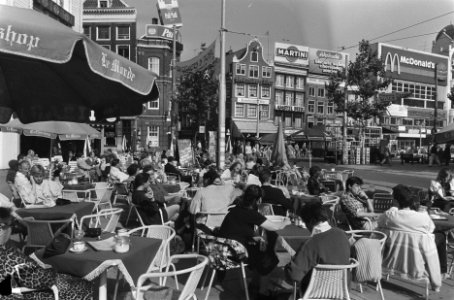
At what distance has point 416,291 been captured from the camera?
4.88 m

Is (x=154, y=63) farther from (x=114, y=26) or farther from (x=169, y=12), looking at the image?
(x=169, y=12)

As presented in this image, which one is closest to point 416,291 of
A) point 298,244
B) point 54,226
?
point 298,244

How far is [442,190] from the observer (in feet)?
26.2

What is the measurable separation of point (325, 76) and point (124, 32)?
2728 centimetres

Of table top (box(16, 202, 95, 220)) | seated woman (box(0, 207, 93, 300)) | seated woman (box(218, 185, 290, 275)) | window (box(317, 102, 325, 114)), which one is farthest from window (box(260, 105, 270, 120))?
seated woman (box(0, 207, 93, 300))

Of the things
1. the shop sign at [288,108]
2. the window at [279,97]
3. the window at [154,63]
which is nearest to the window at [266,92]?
the window at [279,97]

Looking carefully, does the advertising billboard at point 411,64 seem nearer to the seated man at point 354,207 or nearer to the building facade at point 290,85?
the building facade at point 290,85

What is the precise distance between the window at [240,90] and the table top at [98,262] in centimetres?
4733

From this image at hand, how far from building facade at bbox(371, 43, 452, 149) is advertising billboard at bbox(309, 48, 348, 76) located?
527 cm

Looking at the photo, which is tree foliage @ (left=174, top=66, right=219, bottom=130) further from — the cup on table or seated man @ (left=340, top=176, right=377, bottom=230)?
the cup on table

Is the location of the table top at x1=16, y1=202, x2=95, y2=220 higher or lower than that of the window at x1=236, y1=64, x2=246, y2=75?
lower

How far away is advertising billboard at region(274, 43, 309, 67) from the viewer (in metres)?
53.1

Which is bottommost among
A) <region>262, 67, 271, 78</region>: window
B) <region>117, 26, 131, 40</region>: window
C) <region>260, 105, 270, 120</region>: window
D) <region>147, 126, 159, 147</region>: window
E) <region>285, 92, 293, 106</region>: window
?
<region>147, 126, 159, 147</region>: window

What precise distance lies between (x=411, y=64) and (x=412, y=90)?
380 centimetres
